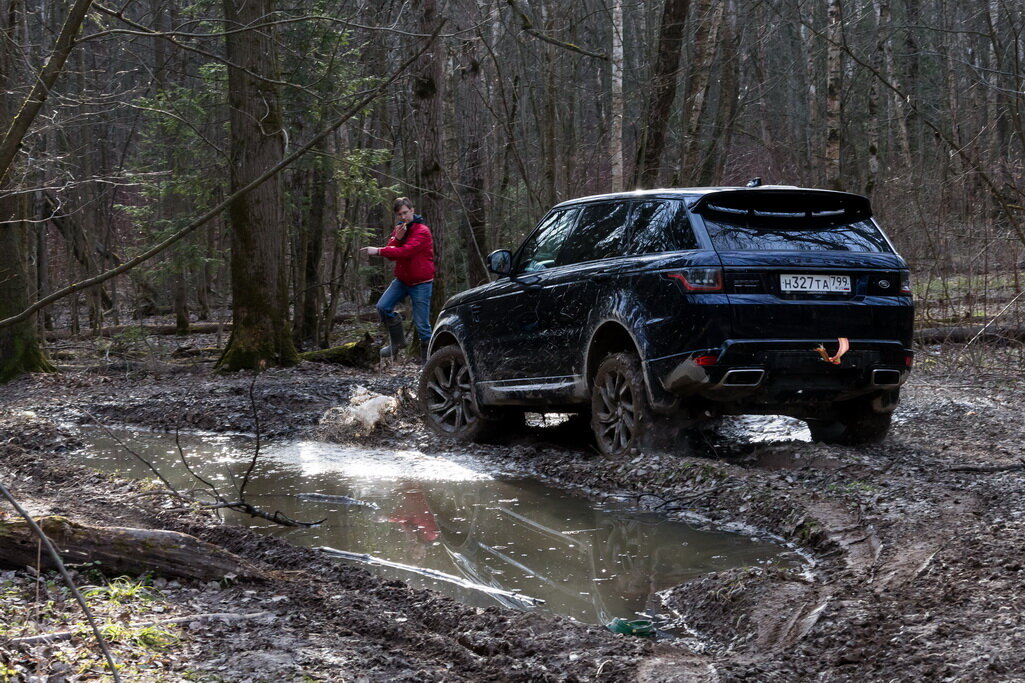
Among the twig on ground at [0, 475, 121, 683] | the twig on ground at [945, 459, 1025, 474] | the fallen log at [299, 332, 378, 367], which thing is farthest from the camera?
the fallen log at [299, 332, 378, 367]

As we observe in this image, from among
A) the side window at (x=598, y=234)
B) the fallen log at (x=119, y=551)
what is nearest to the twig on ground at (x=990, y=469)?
the side window at (x=598, y=234)

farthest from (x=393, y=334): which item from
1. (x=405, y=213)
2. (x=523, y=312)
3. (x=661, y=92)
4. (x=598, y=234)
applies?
(x=598, y=234)

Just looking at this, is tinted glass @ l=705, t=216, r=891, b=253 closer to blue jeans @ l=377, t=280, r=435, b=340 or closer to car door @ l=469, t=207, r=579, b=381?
car door @ l=469, t=207, r=579, b=381

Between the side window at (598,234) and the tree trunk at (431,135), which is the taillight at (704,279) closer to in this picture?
the side window at (598,234)

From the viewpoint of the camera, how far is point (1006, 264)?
12.8 metres

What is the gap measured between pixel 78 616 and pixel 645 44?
20384 mm

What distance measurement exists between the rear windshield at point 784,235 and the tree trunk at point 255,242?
9479 millimetres

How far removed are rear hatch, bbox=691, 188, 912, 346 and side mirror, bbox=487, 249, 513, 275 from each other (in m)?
2.28

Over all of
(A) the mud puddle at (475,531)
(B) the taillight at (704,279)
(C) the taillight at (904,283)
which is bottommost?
(A) the mud puddle at (475,531)

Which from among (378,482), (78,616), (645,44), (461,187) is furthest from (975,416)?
(645,44)

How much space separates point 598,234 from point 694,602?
A: 4.28 metres

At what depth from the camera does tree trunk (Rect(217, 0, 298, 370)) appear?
1532 cm

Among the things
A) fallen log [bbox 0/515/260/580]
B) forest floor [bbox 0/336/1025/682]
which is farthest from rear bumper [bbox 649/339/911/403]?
fallen log [bbox 0/515/260/580]

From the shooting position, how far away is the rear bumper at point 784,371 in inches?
281
